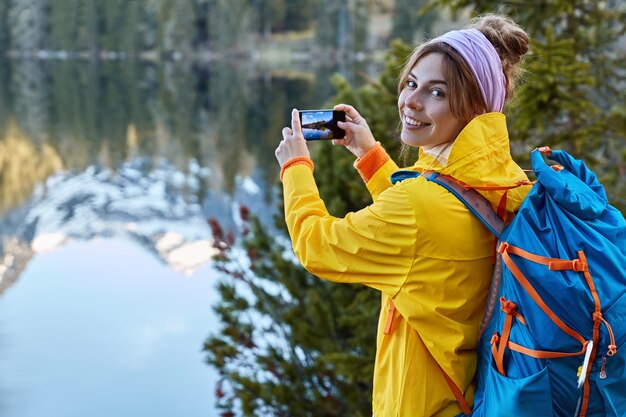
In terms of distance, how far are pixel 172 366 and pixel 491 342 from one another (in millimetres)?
7240

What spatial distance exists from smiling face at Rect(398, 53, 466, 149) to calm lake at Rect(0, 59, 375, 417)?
4556 millimetres

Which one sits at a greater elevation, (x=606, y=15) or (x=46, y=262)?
(x=606, y=15)

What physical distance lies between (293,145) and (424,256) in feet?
1.29

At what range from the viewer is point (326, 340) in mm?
4438

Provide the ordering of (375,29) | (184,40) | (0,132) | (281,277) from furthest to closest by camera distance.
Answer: (375,29), (184,40), (0,132), (281,277)

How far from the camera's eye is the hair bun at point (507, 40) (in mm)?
1701

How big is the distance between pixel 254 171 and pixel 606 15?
1312 centimetres

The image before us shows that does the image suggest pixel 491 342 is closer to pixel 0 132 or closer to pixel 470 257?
pixel 470 257

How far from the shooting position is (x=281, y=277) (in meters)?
4.80

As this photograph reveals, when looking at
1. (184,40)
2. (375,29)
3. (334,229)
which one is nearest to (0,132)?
(334,229)

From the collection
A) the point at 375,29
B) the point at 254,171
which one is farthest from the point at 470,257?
→ the point at 375,29

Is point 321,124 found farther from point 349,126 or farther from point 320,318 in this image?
point 320,318

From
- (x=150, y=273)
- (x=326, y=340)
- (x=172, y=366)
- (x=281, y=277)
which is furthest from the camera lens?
(x=150, y=273)

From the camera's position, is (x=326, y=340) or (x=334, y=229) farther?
(x=326, y=340)
